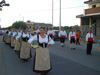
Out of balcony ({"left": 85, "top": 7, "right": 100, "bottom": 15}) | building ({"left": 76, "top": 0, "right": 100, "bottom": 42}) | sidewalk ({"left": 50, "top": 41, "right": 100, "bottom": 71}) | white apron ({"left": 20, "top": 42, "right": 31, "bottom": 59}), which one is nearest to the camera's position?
sidewalk ({"left": 50, "top": 41, "right": 100, "bottom": 71})

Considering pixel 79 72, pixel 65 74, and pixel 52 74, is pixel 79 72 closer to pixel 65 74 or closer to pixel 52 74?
pixel 65 74

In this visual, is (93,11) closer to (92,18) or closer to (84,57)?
(92,18)

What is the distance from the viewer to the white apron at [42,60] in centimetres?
515

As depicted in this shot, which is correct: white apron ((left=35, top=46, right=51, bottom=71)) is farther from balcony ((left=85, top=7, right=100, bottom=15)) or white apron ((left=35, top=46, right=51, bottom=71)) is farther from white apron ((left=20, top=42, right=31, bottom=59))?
balcony ((left=85, top=7, right=100, bottom=15))

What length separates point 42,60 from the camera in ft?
16.9

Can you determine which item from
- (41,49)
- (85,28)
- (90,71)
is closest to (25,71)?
(41,49)

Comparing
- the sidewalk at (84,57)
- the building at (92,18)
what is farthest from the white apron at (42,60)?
the building at (92,18)

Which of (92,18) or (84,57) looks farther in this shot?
(92,18)

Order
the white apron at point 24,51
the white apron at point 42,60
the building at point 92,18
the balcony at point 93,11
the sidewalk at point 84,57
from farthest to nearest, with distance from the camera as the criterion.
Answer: the building at point 92,18
the balcony at point 93,11
the white apron at point 24,51
the sidewalk at point 84,57
the white apron at point 42,60

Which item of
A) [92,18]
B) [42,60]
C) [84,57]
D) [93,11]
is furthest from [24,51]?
[92,18]

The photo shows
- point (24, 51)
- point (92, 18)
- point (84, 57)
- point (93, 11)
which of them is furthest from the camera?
point (92, 18)

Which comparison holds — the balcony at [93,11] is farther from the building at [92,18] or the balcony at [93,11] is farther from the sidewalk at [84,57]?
the sidewalk at [84,57]

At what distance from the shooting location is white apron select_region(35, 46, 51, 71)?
5152mm

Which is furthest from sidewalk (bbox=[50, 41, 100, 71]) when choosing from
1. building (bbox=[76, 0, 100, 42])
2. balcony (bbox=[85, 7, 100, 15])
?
balcony (bbox=[85, 7, 100, 15])
